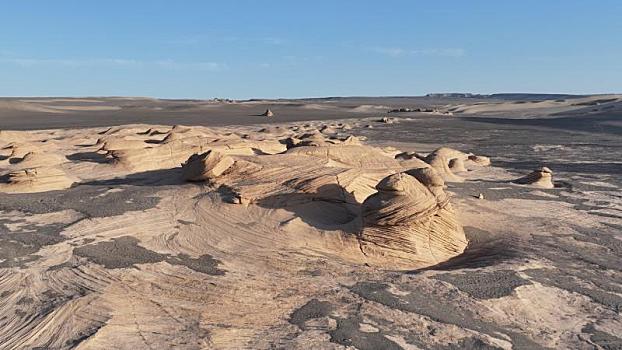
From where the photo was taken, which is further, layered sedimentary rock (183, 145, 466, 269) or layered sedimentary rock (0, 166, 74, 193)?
layered sedimentary rock (0, 166, 74, 193)

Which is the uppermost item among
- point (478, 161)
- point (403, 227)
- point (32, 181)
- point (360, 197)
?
point (32, 181)

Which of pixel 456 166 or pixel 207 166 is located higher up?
pixel 207 166

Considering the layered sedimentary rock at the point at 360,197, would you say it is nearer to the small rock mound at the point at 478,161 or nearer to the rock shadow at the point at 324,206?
the rock shadow at the point at 324,206

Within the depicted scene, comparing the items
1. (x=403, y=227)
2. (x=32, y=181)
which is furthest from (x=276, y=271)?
(x=32, y=181)

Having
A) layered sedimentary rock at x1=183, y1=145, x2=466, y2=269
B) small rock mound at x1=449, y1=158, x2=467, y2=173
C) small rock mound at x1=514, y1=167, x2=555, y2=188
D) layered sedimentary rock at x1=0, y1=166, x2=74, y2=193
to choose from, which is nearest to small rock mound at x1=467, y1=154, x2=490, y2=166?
small rock mound at x1=449, y1=158, x2=467, y2=173

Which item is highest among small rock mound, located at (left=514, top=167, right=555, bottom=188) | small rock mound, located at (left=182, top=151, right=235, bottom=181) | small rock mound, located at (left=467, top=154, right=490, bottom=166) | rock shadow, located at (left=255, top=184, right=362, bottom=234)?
small rock mound, located at (left=182, top=151, right=235, bottom=181)

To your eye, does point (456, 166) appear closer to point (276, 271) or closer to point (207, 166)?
point (207, 166)

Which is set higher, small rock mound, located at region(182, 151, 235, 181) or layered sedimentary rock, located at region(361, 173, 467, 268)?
small rock mound, located at region(182, 151, 235, 181)

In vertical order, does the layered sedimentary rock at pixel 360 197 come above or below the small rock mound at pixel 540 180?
above

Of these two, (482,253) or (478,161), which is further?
(478,161)

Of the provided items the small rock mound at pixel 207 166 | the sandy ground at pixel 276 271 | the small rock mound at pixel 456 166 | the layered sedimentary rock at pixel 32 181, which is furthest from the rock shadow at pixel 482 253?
the layered sedimentary rock at pixel 32 181

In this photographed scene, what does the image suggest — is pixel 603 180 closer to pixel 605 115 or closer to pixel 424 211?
pixel 424 211

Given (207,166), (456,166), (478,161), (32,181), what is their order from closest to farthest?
(207,166) < (32,181) < (456,166) < (478,161)

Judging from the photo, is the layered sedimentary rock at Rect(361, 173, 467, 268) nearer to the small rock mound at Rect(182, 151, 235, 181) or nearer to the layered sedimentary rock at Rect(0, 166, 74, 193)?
the small rock mound at Rect(182, 151, 235, 181)
